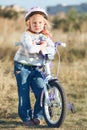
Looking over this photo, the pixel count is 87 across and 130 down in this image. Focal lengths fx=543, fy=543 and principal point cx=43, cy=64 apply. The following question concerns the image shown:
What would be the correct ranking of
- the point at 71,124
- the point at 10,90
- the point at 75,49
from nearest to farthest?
the point at 71,124
the point at 10,90
the point at 75,49

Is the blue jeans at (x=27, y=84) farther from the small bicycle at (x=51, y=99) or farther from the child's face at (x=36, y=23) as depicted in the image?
the child's face at (x=36, y=23)

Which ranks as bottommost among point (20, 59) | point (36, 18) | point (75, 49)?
point (75, 49)

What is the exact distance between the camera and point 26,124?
744 cm

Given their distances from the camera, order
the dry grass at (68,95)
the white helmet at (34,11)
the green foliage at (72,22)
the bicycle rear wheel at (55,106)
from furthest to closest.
Answer: 1. the green foliage at (72,22)
2. the dry grass at (68,95)
3. the white helmet at (34,11)
4. the bicycle rear wheel at (55,106)

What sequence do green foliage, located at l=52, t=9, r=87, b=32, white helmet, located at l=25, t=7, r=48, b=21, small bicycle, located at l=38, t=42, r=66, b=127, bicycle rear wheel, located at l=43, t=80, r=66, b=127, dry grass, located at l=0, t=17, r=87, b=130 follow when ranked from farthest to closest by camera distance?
green foliage, located at l=52, t=9, r=87, b=32, dry grass, located at l=0, t=17, r=87, b=130, white helmet, located at l=25, t=7, r=48, b=21, small bicycle, located at l=38, t=42, r=66, b=127, bicycle rear wheel, located at l=43, t=80, r=66, b=127

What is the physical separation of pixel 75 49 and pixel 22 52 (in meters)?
11.0

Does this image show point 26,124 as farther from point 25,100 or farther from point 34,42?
point 34,42

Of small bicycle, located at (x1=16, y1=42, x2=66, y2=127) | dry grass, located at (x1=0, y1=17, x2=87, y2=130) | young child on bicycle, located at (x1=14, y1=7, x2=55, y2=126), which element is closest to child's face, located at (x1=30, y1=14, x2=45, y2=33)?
young child on bicycle, located at (x1=14, y1=7, x2=55, y2=126)

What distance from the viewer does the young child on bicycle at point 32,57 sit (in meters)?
7.21

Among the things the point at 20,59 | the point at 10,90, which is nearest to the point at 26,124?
the point at 20,59

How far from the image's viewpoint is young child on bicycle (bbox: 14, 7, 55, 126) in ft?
23.7

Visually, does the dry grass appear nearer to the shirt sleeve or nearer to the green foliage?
the shirt sleeve

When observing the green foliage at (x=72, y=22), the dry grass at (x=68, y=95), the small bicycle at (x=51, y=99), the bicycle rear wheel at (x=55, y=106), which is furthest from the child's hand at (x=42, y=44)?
the green foliage at (x=72, y=22)

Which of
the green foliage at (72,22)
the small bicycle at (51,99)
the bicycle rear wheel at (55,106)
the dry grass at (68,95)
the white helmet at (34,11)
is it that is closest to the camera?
the bicycle rear wheel at (55,106)
